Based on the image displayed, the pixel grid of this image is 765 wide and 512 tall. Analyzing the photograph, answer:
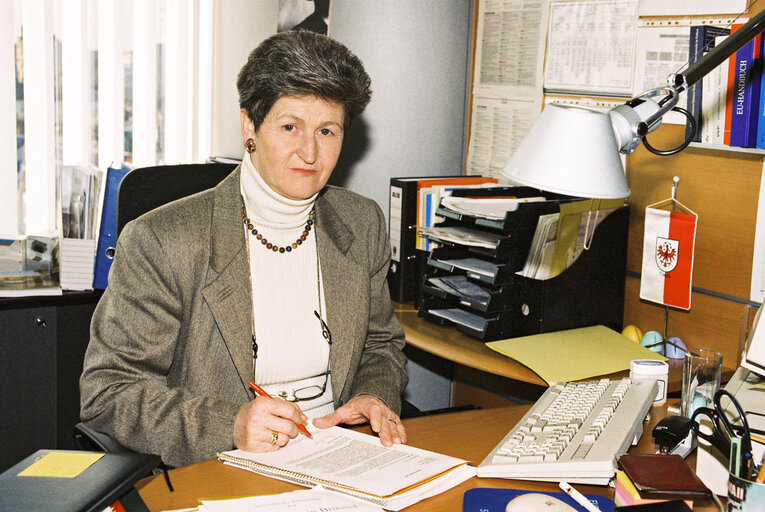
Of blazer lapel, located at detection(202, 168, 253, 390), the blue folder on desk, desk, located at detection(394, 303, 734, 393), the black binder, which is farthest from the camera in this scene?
the black binder

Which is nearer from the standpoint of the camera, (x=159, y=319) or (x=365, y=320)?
(x=159, y=319)

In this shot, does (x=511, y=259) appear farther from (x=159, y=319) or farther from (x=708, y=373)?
(x=159, y=319)

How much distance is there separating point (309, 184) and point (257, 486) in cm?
72

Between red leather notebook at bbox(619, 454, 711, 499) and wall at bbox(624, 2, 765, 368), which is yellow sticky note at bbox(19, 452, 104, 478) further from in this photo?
wall at bbox(624, 2, 765, 368)

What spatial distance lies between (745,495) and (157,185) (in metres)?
1.41

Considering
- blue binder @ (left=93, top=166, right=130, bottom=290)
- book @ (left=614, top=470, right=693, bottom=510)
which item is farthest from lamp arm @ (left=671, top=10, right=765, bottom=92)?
blue binder @ (left=93, top=166, right=130, bottom=290)

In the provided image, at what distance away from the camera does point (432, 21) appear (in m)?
2.73

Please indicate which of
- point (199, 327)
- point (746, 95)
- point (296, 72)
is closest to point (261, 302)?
point (199, 327)

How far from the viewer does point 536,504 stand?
1.11 m

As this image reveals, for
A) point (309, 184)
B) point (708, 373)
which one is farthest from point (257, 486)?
point (708, 373)

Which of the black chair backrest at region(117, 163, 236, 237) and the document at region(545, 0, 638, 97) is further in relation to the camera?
the document at region(545, 0, 638, 97)

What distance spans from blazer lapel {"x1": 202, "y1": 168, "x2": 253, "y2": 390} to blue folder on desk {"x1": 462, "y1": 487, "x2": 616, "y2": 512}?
613 mm

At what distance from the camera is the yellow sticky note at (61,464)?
1038 mm

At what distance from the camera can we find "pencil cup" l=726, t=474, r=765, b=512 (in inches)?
39.5
